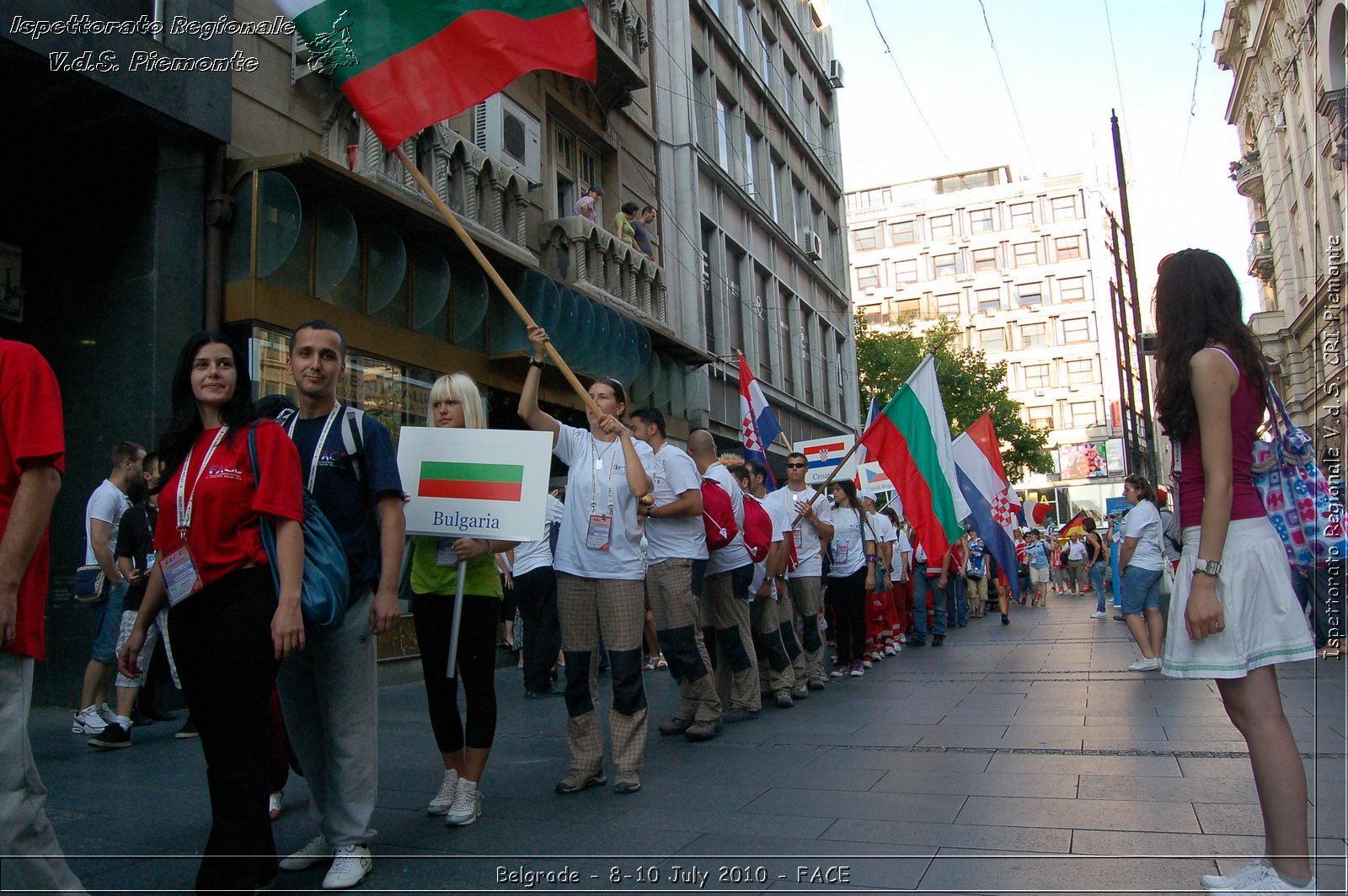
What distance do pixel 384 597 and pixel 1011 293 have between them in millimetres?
77185

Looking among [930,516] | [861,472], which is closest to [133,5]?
[930,516]

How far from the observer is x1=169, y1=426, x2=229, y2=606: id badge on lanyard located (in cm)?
328

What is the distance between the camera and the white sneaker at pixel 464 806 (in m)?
4.27

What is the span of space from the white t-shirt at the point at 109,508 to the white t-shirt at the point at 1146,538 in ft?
28.2

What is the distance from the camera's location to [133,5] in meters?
8.33

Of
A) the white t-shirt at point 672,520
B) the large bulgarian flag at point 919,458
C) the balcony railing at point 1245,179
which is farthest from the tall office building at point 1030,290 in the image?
the white t-shirt at point 672,520

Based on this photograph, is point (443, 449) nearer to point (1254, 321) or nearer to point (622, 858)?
point (622, 858)

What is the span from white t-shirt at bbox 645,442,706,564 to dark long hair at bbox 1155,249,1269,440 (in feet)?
10.0

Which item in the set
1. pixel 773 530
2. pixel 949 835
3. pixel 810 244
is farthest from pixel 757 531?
pixel 810 244

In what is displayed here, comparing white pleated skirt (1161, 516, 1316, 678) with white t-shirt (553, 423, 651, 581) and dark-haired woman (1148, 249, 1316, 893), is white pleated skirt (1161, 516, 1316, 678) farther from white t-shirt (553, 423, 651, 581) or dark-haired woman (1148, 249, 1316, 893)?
white t-shirt (553, 423, 651, 581)

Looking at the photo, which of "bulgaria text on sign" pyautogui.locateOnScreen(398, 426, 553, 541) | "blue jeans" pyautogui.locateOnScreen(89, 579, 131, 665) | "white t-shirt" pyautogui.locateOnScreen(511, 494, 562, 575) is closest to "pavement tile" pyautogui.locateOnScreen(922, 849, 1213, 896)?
"bulgaria text on sign" pyautogui.locateOnScreen(398, 426, 553, 541)

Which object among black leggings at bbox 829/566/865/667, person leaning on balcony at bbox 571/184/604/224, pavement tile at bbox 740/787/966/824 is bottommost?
pavement tile at bbox 740/787/966/824

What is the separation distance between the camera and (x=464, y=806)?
4.31m

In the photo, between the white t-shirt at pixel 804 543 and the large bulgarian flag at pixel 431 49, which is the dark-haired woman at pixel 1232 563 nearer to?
the large bulgarian flag at pixel 431 49
